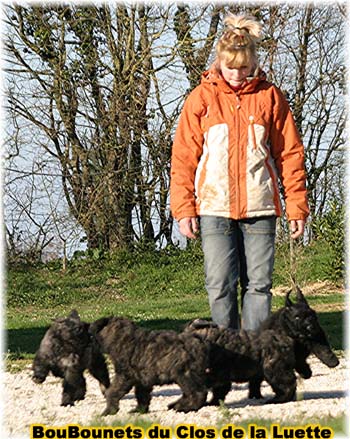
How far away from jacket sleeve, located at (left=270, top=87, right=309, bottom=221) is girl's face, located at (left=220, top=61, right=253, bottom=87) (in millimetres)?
255

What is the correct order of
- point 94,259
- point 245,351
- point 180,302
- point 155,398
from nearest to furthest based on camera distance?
point 245,351 < point 155,398 < point 180,302 < point 94,259

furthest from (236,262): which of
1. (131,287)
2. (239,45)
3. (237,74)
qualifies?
(131,287)

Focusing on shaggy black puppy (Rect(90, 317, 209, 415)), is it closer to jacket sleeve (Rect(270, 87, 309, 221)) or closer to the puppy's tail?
the puppy's tail

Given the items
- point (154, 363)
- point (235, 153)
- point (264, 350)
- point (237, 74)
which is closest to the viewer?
point (154, 363)

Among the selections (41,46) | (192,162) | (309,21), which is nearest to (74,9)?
(41,46)

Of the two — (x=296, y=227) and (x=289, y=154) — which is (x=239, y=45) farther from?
(x=296, y=227)

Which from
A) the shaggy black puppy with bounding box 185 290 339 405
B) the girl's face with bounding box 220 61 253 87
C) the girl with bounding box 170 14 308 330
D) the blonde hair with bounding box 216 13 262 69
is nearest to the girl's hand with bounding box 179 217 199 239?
the girl with bounding box 170 14 308 330

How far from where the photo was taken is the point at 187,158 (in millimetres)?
5953

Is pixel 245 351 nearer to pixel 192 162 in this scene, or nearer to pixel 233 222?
pixel 233 222

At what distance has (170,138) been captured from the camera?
19.0 metres

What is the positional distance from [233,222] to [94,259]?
42.3ft

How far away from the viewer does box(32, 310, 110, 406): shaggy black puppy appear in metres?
5.34

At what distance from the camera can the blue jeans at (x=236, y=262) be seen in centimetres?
592

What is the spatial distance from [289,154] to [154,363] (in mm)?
1784
